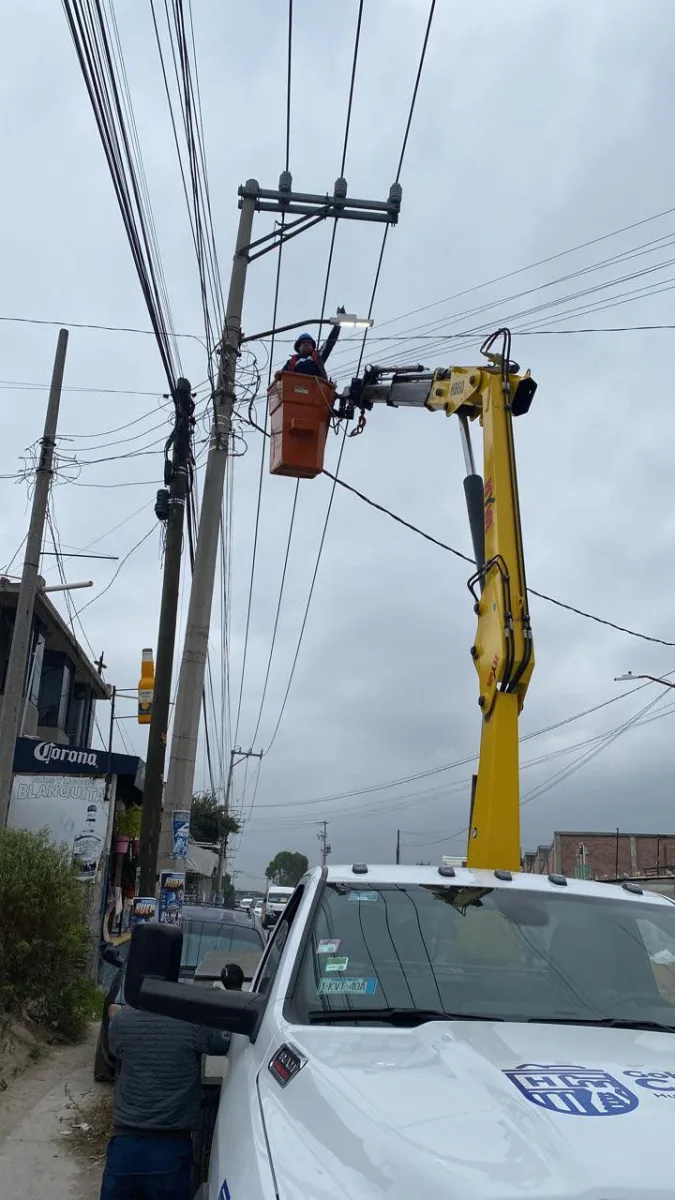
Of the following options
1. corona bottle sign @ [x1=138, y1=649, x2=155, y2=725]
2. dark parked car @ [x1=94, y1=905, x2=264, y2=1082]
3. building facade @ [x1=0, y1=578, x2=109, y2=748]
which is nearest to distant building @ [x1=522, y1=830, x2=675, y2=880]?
building facade @ [x1=0, y1=578, x2=109, y2=748]

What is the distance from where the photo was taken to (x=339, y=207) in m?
12.5

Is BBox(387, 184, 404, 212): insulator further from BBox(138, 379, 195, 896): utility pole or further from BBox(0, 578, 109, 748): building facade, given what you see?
BBox(0, 578, 109, 748): building facade

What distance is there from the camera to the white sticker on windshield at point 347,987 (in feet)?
9.87

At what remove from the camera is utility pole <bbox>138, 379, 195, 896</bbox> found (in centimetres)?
1101

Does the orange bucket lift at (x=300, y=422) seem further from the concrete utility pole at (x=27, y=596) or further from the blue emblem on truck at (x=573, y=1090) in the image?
the concrete utility pole at (x=27, y=596)

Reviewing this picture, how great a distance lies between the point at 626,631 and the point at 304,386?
7.27m

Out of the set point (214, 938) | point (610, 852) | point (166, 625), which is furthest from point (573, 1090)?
point (610, 852)

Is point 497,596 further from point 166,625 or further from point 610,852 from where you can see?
point 610,852

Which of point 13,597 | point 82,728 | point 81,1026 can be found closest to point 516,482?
point 81,1026

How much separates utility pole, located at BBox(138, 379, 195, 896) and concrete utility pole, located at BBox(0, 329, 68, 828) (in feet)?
9.81

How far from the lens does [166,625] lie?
11719mm

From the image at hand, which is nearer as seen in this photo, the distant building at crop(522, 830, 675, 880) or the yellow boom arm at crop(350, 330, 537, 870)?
the yellow boom arm at crop(350, 330, 537, 870)

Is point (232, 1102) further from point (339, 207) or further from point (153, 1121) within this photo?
point (339, 207)

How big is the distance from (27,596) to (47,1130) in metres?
8.98
